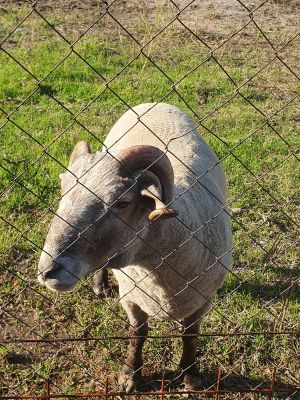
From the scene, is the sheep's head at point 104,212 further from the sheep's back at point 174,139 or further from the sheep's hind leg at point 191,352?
the sheep's hind leg at point 191,352

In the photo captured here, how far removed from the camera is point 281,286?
4.57m

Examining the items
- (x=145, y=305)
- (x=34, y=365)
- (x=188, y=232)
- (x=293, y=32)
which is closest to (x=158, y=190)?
(x=188, y=232)

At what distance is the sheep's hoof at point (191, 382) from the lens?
3714 millimetres

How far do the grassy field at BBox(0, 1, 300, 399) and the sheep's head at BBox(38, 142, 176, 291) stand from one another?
0.94 feet

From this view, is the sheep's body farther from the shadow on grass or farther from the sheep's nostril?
the shadow on grass

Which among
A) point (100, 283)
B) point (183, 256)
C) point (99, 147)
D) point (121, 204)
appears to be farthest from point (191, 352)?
point (99, 147)

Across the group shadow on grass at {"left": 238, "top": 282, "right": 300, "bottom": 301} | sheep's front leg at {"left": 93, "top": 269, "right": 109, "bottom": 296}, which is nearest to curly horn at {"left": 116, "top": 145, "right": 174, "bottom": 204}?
sheep's front leg at {"left": 93, "top": 269, "right": 109, "bottom": 296}

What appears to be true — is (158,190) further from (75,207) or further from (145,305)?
(145,305)

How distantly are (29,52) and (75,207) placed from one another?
590 centimetres

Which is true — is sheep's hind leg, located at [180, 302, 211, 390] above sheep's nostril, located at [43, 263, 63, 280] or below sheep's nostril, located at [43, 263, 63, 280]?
below

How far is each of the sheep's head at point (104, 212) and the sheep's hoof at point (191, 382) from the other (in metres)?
1.21

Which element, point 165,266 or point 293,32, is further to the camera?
point 293,32

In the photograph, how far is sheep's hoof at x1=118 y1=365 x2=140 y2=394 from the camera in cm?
370

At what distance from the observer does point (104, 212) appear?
9.14ft
